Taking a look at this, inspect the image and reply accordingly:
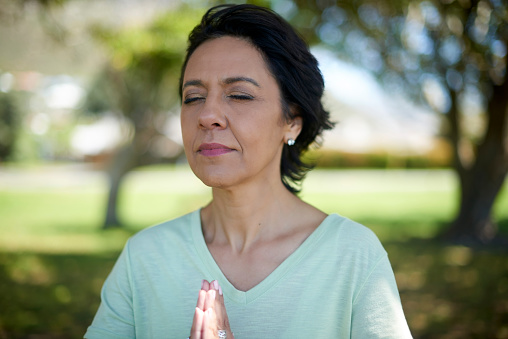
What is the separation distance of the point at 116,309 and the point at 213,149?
0.73 metres

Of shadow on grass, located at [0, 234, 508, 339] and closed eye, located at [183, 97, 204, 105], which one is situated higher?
closed eye, located at [183, 97, 204, 105]

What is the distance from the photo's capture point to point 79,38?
31.1ft

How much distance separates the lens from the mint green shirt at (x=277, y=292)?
5.82 ft

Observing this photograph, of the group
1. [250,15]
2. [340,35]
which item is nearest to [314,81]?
[250,15]

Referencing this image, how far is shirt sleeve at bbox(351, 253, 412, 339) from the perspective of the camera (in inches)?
67.1

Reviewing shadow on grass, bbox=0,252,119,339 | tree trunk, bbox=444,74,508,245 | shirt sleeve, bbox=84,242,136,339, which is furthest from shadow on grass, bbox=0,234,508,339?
shirt sleeve, bbox=84,242,136,339

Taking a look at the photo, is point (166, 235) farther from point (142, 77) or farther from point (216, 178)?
point (142, 77)

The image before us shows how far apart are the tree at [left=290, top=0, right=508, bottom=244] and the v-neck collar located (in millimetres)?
3916

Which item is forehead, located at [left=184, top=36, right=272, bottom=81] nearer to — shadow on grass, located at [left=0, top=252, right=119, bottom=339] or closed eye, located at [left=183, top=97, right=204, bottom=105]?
closed eye, located at [left=183, top=97, right=204, bottom=105]

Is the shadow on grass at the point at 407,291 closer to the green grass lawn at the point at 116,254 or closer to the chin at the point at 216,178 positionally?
the green grass lawn at the point at 116,254

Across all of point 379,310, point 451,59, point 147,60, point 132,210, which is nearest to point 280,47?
point 379,310

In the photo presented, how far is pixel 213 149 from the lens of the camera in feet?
6.17

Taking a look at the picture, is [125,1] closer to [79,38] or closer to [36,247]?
[79,38]

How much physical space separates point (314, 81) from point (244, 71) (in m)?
0.37
